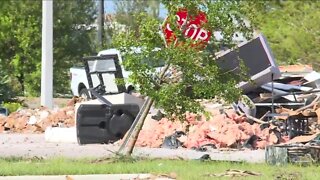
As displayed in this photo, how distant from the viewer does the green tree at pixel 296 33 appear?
34859 mm

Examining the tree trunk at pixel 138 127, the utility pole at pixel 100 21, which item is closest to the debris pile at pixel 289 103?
the tree trunk at pixel 138 127

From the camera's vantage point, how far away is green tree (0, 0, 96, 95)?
3925cm

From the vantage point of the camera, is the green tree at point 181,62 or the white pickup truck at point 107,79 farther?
the white pickup truck at point 107,79

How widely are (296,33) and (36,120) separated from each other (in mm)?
15464

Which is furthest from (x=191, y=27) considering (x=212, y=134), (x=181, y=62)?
(x=212, y=134)

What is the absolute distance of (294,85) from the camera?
77.7 feet

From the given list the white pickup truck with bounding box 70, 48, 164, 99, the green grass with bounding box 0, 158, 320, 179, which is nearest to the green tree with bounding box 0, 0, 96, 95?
the white pickup truck with bounding box 70, 48, 164, 99

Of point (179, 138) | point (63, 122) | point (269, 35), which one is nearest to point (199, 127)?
point (179, 138)

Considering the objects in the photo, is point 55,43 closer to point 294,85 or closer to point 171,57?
point 294,85

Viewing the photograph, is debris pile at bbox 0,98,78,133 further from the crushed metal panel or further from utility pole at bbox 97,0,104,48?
utility pole at bbox 97,0,104,48

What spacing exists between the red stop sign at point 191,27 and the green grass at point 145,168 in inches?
78.3

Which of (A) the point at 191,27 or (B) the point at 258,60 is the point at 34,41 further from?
(A) the point at 191,27

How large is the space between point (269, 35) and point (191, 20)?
25.7 m

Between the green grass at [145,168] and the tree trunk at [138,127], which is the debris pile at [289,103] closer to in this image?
the tree trunk at [138,127]
